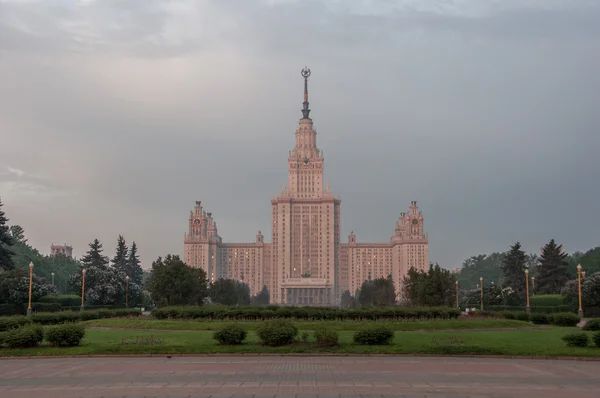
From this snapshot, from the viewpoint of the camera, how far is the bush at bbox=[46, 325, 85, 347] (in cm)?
2777

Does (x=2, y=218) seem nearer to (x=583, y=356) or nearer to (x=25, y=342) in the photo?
(x=25, y=342)

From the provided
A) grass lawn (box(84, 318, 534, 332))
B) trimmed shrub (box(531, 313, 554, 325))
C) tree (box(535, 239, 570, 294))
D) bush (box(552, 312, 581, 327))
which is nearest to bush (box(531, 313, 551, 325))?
trimmed shrub (box(531, 313, 554, 325))

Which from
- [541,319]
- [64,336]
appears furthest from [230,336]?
[541,319]

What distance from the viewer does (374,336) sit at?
2778 centimetres

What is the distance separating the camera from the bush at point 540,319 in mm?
48062

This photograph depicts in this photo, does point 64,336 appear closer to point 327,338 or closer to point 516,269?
point 327,338

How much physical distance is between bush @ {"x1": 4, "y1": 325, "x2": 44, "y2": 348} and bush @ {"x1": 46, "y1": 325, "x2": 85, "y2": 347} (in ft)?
1.62

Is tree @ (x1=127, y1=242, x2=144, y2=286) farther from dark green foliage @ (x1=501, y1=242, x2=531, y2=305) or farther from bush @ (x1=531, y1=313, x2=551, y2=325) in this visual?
bush @ (x1=531, y1=313, x2=551, y2=325)

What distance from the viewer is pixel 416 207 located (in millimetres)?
195625

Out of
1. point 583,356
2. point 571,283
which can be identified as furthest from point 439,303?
point 583,356

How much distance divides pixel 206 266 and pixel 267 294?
799 inches

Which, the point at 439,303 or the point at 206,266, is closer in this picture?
the point at 439,303

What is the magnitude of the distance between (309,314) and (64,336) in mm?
18672

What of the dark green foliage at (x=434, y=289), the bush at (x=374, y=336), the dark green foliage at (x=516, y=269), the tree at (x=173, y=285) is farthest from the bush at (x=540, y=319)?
the dark green foliage at (x=516, y=269)
